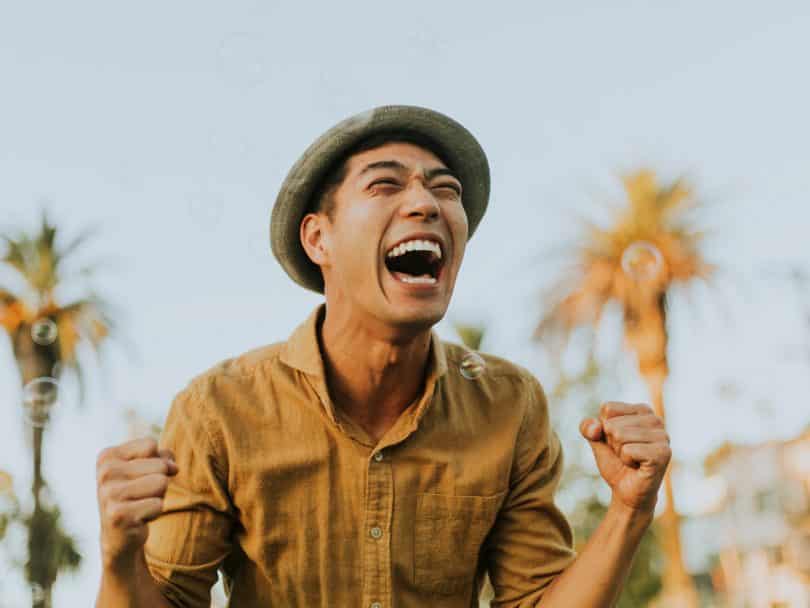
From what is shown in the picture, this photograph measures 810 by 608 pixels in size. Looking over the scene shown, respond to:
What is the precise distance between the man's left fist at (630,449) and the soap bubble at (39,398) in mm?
4513

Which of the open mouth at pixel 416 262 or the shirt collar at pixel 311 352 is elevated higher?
the open mouth at pixel 416 262

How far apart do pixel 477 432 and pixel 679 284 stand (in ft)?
61.8

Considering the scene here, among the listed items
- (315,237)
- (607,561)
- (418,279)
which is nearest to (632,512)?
(607,561)

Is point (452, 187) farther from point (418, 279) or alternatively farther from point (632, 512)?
point (632, 512)

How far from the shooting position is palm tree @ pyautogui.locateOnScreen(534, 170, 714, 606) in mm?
21062

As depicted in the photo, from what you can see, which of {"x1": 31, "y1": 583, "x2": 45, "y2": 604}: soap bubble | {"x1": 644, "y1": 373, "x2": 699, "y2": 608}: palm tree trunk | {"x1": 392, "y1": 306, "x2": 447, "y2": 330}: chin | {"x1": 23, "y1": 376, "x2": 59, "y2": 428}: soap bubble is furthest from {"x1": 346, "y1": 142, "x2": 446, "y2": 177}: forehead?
{"x1": 644, "y1": 373, "x2": 699, "y2": 608}: palm tree trunk

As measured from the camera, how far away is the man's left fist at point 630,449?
331cm

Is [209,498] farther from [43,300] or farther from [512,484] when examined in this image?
[43,300]

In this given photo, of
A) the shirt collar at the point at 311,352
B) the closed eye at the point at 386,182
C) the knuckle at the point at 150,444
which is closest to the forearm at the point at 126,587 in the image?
the knuckle at the point at 150,444

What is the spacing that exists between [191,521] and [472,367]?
1.15 meters

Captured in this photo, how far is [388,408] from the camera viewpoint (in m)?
3.92

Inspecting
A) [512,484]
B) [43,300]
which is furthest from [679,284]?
[512,484]

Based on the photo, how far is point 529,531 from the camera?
3965 millimetres

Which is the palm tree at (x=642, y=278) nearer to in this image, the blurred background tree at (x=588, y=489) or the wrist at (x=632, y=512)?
the blurred background tree at (x=588, y=489)
